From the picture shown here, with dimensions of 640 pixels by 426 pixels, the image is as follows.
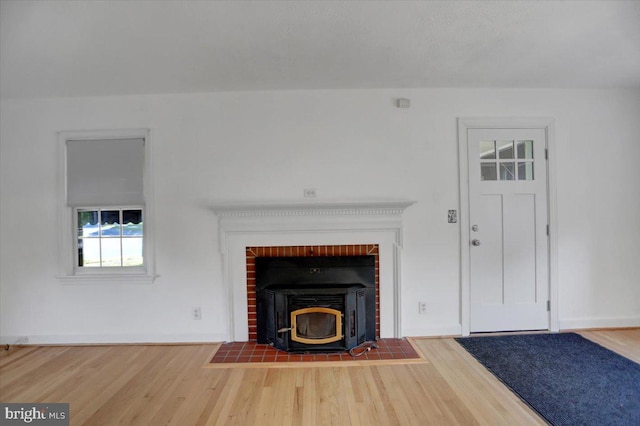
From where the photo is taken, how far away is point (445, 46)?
2.15 meters

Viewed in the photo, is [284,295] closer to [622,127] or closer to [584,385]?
[584,385]

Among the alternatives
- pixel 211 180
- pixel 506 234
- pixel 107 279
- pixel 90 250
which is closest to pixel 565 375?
pixel 506 234

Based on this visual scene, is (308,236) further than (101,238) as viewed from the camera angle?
No

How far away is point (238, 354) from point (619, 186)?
398 cm

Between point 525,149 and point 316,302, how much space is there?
99.3 inches

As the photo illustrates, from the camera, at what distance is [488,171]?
292cm

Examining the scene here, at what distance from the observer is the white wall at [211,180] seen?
2.86 m

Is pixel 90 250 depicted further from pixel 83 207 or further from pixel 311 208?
pixel 311 208

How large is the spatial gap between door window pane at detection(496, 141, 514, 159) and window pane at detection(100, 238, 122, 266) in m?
3.87

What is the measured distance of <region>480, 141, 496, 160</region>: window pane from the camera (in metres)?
2.92

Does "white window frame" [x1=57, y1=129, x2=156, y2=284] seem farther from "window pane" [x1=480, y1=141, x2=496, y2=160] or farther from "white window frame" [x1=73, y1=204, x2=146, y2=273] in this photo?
"window pane" [x1=480, y1=141, x2=496, y2=160]

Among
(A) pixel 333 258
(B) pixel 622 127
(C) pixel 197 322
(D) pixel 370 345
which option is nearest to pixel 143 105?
(C) pixel 197 322

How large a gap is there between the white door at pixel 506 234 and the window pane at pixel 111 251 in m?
3.47

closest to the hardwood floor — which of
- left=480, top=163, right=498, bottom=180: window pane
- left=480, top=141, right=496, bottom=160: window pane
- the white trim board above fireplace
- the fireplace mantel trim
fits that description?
the white trim board above fireplace
